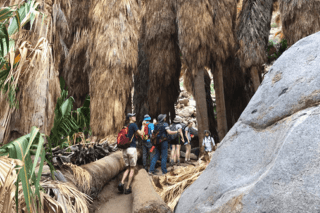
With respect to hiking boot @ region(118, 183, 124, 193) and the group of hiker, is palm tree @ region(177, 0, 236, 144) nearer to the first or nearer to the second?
the group of hiker

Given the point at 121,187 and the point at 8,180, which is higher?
the point at 8,180

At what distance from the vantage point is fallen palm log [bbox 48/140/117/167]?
14.5 feet

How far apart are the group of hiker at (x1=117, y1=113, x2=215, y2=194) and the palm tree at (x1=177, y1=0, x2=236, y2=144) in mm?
1000

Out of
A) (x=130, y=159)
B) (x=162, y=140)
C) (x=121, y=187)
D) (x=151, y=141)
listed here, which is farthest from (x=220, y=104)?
(x=121, y=187)

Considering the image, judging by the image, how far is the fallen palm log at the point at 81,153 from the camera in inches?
174

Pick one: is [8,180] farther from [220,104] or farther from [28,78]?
[220,104]

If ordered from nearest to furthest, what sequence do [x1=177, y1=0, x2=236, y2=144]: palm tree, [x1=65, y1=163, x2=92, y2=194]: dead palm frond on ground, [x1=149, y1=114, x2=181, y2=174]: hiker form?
[x1=65, y1=163, x2=92, y2=194]: dead palm frond on ground < [x1=149, y1=114, x2=181, y2=174]: hiker < [x1=177, y1=0, x2=236, y2=144]: palm tree

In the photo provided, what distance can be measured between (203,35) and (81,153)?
5.13 m

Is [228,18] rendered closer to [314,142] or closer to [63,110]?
[63,110]

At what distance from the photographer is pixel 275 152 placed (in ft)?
6.42

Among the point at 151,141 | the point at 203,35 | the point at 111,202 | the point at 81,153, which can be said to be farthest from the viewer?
the point at 203,35

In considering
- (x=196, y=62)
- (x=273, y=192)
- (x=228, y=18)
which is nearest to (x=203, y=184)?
(x=273, y=192)

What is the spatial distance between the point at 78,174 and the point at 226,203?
9.64 ft

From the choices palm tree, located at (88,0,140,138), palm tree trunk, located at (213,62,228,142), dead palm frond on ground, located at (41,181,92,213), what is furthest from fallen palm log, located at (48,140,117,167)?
palm tree trunk, located at (213,62,228,142)
